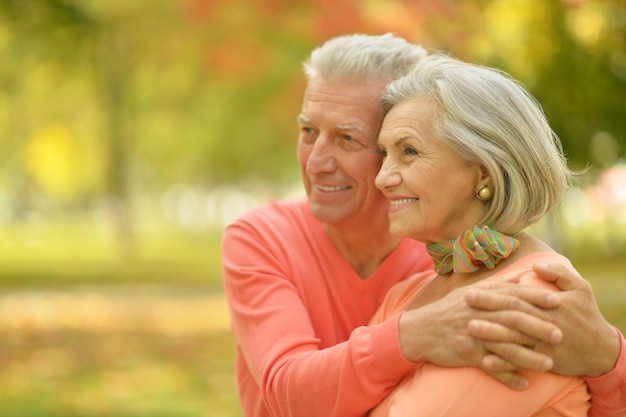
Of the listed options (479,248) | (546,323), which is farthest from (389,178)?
(546,323)

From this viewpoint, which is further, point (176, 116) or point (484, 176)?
point (176, 116)

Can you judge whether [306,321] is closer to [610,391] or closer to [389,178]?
[389,178]

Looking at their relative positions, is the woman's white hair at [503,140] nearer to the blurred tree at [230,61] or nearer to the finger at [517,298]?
the finger at [517,298]

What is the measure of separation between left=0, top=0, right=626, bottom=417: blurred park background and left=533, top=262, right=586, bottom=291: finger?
4.12 ft

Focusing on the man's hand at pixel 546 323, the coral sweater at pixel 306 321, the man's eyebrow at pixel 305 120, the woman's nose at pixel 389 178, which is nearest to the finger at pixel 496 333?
the man's hand at pixel 546 323

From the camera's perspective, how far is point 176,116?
2633 cm

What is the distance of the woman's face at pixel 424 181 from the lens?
8.08 ft


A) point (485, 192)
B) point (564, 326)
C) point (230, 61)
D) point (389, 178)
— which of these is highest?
point (230, 61)

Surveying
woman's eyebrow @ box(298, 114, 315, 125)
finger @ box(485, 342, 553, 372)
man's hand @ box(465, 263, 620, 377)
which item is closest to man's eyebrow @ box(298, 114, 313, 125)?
woman's eyebrow @ box(298, 114, 315, 125)

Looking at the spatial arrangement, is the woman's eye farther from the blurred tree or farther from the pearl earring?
the blurred tree

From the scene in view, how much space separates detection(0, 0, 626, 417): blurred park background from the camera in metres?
9.98

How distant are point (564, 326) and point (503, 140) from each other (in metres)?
0.52

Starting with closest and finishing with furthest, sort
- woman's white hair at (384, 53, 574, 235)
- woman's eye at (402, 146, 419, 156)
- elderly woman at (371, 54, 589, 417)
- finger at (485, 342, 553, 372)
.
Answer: finger at (485, 342, 553, 372) < elderly woman at (371, 54, 589, 417) < woman's white hair at (384, 53, 574, 235) < woman's eye at (402, 146, 419, 156)

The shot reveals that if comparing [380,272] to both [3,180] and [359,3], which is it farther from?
[3,180]
